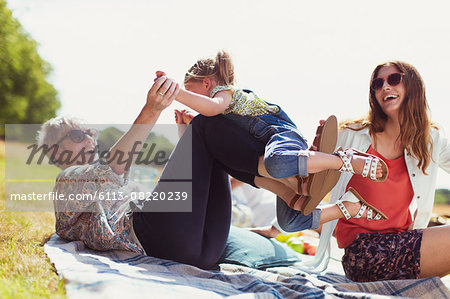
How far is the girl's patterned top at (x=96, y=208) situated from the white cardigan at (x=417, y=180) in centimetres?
133

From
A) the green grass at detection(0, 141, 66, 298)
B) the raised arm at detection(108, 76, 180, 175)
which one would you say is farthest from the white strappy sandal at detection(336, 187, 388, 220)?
the green grass at detection(0, 141, 66, 298)

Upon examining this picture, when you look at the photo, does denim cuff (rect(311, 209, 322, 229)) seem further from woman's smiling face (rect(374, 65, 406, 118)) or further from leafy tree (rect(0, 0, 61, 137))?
leafy tree (rect(0, 0, 61, 137))

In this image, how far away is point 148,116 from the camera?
2.01m

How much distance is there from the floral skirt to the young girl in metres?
0.44

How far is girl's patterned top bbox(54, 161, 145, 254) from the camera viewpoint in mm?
2160

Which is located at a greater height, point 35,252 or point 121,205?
point 121,205

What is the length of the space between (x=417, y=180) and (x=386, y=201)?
315mm

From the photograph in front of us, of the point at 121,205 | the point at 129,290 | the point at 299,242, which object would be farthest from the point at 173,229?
the point at 299,242

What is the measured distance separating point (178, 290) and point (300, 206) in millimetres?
859

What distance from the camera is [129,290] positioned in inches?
56.1

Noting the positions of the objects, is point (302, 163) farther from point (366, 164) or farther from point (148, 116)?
point (148, 116)

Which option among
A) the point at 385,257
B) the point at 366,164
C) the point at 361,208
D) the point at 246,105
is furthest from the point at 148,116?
the point at 385,257

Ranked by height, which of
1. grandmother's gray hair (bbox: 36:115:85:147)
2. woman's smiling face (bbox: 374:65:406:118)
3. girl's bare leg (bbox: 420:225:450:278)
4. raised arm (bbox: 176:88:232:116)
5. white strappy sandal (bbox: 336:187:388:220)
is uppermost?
woman's smiling face (bbox: 374:65:406:118)

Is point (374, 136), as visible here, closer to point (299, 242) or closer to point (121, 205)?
point (299, 242)
